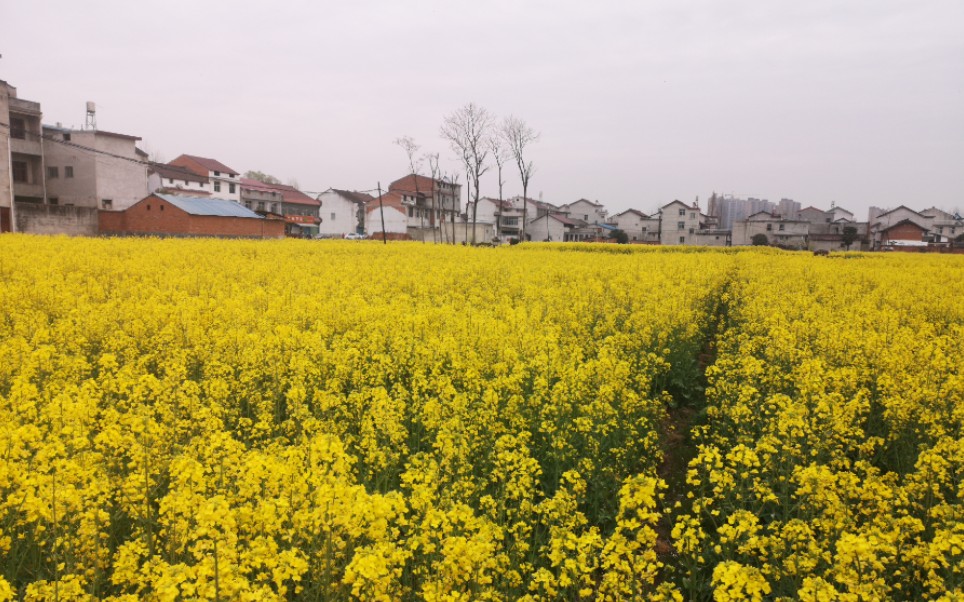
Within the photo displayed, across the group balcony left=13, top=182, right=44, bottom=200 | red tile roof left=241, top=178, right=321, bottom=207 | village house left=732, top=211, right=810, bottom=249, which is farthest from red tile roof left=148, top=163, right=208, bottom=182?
village house left=732, top=211, right=810, bottom=249

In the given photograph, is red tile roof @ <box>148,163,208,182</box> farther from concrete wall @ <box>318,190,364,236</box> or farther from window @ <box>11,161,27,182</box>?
concrete wall @ <box>318,190,364,236</box>

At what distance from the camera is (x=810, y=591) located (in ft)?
10.6

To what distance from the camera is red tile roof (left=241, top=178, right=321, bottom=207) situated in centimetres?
8212

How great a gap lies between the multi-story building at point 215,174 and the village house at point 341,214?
12836 millimetres

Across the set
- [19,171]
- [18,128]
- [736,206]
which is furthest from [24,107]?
[736,206]

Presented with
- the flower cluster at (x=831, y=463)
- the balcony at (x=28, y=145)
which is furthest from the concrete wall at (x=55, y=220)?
the flower cluster at (x=831, y=463)

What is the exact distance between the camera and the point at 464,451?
16.9ft

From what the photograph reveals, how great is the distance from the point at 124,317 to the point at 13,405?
17.2 feet

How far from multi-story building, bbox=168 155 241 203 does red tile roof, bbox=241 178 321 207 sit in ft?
11.6

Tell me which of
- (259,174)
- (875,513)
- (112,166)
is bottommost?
(875,513)

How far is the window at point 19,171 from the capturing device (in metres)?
48.7

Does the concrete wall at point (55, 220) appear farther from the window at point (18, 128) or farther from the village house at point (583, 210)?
the village house at point (583, 210)

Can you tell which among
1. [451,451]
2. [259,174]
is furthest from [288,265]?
[259,174]

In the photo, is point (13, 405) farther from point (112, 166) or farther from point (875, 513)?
point (112, 166)
